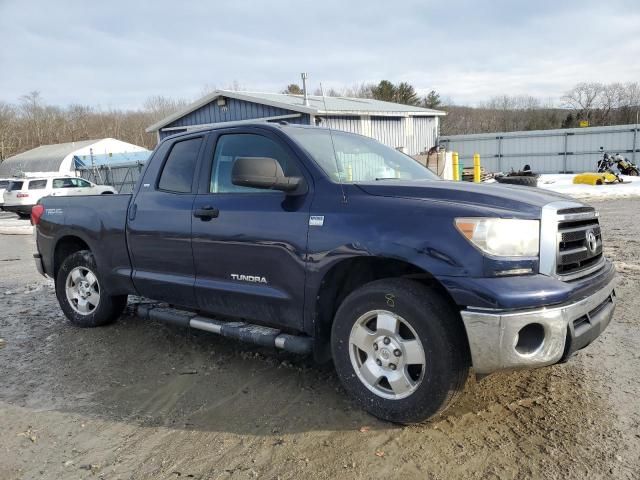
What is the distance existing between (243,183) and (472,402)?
2065 mm

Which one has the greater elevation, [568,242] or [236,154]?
[236,154]

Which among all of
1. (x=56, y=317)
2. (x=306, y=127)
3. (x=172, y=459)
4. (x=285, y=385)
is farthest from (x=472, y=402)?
(x=56, y=317)

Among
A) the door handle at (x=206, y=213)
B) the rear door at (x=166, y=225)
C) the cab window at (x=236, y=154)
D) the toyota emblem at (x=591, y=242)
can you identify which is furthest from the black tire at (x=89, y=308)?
the toyota emblem at (x=591, y=242)

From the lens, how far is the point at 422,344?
9.34ft

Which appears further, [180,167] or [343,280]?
[180,167]

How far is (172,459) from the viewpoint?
283 cm

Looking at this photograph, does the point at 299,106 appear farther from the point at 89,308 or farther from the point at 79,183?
the point at 89,308

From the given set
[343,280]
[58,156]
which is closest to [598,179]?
[343,280]

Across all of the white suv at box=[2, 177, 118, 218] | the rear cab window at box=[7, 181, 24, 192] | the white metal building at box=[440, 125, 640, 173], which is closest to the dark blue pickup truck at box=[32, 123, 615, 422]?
the white suv at box=[2, 177, 118, 218]

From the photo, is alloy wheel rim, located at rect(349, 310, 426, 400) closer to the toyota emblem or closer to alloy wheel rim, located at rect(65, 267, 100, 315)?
the toyota emblem

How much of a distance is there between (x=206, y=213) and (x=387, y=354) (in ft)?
5.72

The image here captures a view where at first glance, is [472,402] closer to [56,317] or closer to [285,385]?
[285,385]

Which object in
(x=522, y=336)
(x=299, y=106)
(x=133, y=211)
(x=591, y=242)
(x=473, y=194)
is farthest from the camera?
(x=299, y=106)

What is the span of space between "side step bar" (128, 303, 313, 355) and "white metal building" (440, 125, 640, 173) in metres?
26.9
